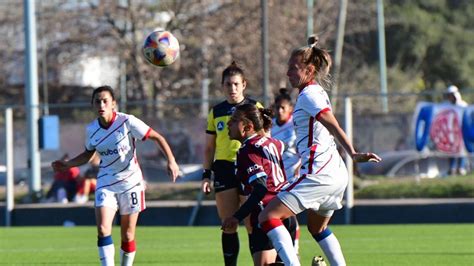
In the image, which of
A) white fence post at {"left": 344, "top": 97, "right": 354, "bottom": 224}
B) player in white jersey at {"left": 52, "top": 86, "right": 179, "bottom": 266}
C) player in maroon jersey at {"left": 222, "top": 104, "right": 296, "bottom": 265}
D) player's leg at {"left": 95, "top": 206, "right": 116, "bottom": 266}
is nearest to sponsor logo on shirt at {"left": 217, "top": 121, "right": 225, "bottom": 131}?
player in white jersey at {"left": 52, "top": 86, "right": 179, "bottom": 266}

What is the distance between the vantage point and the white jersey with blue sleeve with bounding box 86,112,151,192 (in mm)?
10828

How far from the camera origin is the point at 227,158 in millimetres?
11266

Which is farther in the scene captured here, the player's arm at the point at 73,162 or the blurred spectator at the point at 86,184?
the blurred spectator at the point at 86,184

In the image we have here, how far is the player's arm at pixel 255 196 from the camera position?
9070 mm

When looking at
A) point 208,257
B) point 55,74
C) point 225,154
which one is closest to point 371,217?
point 208,257

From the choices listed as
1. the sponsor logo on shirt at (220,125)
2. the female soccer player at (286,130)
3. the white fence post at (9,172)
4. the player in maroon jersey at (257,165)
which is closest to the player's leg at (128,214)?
the sponsor logo on shirt at (220,125)

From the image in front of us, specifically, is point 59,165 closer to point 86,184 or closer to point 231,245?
point 231,245

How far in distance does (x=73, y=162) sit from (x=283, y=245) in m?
2.73

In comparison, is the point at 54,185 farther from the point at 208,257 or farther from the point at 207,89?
the point at 207,89

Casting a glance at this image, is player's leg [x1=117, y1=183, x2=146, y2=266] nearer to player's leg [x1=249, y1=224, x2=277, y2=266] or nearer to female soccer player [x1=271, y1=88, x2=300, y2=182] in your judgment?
player's leg [x1=249, y1=224, x2=277, y2=266]

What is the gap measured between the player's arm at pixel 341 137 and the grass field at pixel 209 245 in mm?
4056

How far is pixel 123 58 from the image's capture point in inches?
1430

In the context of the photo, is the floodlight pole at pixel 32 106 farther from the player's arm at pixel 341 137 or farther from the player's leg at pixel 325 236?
the player's arm at pixel 341 137

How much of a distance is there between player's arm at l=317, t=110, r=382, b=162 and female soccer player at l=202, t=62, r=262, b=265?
2.13 m
